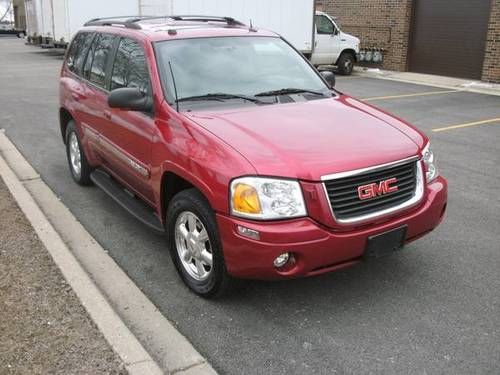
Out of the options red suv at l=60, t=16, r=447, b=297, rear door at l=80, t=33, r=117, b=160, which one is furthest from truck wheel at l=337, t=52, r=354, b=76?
rear door at l=80, t=33, r=117, b=160

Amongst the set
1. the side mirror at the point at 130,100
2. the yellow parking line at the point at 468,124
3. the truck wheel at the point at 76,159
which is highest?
the side mirror at the point at 130,100

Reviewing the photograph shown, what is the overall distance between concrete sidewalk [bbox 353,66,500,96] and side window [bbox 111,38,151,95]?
12.0m

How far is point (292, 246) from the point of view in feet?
10.6

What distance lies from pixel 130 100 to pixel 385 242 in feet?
6.86

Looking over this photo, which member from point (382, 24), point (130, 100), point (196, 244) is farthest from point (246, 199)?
point (382, 24)

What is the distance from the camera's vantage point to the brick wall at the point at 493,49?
15531 millimetres

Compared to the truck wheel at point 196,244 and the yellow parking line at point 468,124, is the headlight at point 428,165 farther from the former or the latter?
the yellow parking line at point 468,124

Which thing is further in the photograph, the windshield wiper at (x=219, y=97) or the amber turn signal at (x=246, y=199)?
the windshield wiper at (x=219, y=97)

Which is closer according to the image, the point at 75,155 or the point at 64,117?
the point at 75,155

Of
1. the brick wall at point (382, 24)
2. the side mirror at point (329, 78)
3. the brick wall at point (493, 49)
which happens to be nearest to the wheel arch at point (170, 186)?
the side mirror at point (329, 78)

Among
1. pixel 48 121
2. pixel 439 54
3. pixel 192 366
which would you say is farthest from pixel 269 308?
pixel 439 54

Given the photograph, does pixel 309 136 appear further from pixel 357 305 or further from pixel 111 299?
pixel 111 299

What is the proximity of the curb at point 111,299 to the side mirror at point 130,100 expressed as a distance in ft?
3.97

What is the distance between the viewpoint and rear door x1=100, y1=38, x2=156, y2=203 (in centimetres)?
434
